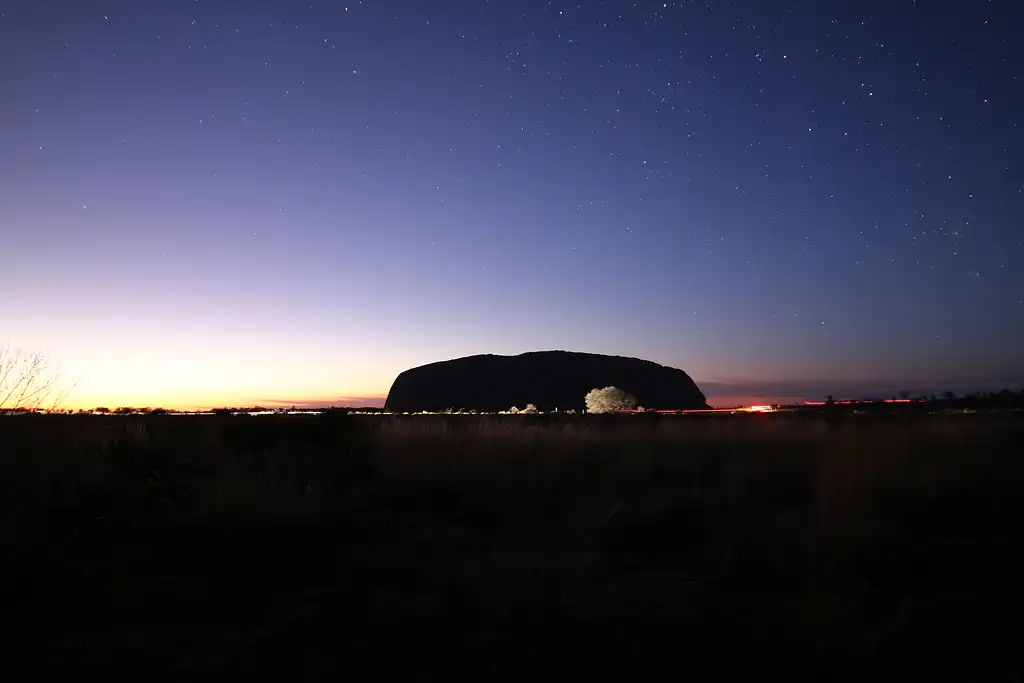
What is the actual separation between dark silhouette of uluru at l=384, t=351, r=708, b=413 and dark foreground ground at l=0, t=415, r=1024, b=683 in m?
161

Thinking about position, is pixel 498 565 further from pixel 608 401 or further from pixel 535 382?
pixel 535 382

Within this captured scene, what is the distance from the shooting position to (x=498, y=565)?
5.89 meters

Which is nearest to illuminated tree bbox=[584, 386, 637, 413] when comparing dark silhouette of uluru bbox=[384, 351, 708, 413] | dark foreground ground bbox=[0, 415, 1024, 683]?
dark foreground ground bbox=[0, 415, 1024, 683]

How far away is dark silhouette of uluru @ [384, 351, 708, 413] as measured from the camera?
176 m

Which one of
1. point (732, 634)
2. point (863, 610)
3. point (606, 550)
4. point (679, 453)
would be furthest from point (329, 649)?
point (679, 453)

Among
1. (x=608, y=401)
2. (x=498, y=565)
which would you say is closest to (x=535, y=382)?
(x=608, y=401)

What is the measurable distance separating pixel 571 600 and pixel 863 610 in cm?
217

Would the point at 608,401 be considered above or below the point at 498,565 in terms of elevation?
above

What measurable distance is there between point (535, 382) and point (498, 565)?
175m

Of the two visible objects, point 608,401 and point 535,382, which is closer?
point 608,401

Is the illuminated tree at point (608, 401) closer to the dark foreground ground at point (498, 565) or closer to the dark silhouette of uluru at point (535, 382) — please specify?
the dark foreground ground at point (498, 565)

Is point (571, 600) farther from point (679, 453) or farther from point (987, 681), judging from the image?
point (679, 453)

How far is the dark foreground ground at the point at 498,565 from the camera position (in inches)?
162

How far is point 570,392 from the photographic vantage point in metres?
179
